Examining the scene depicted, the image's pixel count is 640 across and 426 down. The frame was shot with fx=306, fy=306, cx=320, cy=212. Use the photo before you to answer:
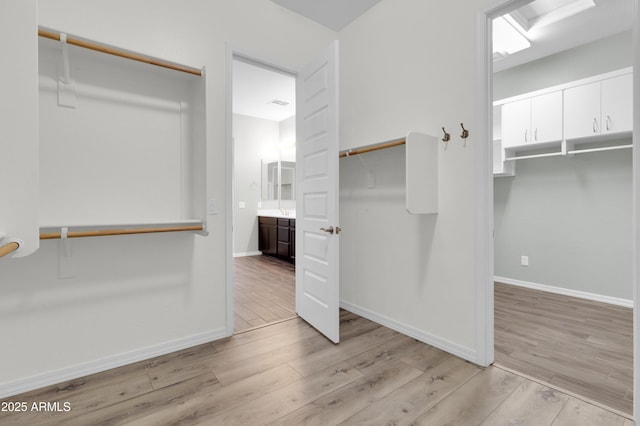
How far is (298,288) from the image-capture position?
290cm

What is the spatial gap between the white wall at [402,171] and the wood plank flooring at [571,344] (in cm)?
49

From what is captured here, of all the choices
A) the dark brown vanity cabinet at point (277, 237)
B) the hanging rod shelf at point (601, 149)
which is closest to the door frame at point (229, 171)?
the dark brown vanity cabinet at point (277, 237)

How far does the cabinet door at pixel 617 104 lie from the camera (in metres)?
2.96

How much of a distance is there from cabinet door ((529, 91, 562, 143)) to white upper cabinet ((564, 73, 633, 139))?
7 cm

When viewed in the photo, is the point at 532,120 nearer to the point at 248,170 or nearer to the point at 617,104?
the point at 617,104

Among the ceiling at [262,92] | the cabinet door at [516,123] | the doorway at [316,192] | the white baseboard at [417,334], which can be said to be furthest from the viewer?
the ceiling at [262,92]

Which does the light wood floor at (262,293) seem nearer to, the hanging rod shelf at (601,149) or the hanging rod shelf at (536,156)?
the hanging rod shelf at (536,156)

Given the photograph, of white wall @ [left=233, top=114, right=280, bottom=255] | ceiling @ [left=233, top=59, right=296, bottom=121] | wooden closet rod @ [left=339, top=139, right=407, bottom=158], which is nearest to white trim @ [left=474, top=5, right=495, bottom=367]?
wooden closet rod @ [left=339, top=139, right=407, bottom=158]

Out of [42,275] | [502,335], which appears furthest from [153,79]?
[502,335]

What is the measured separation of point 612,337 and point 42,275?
405 centimetres

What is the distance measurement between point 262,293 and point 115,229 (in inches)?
82.9

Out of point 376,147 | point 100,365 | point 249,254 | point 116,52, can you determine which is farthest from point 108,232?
point 249,254

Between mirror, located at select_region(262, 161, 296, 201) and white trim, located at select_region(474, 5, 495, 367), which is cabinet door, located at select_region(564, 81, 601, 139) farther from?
mirror, located at select_region(262, 161, 296, 201)

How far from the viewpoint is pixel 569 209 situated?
138 inches
